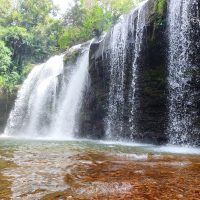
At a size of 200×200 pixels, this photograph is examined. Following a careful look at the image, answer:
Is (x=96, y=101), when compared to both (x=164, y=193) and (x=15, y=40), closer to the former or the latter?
(x=164, y=193)

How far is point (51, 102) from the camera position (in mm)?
20797

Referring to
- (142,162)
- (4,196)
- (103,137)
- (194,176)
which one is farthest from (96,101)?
(4,196)

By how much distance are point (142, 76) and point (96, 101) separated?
386cm

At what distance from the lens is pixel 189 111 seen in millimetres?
12164

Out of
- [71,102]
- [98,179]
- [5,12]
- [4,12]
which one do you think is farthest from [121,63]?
[4,12]

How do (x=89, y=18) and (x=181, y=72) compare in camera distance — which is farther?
(x=89, y=18)

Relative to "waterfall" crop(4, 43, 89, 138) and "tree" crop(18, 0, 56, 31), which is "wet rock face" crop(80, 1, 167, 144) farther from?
"tree" crop(18, 0, 56, 31)

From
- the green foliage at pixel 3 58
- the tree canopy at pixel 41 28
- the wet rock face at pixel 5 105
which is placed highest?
the tree canopy at pixel 41 28

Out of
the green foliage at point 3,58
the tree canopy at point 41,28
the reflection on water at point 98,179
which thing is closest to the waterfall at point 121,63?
the reflection on water at point 98,179

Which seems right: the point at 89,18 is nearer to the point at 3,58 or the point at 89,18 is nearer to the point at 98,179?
the point at 3,58

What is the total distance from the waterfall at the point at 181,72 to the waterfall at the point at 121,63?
5.34 feet

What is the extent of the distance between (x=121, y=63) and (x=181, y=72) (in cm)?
350

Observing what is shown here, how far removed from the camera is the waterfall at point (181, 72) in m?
12.2

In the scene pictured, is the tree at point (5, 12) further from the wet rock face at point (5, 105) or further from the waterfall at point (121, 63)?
the waterfall at point (121, 63)
